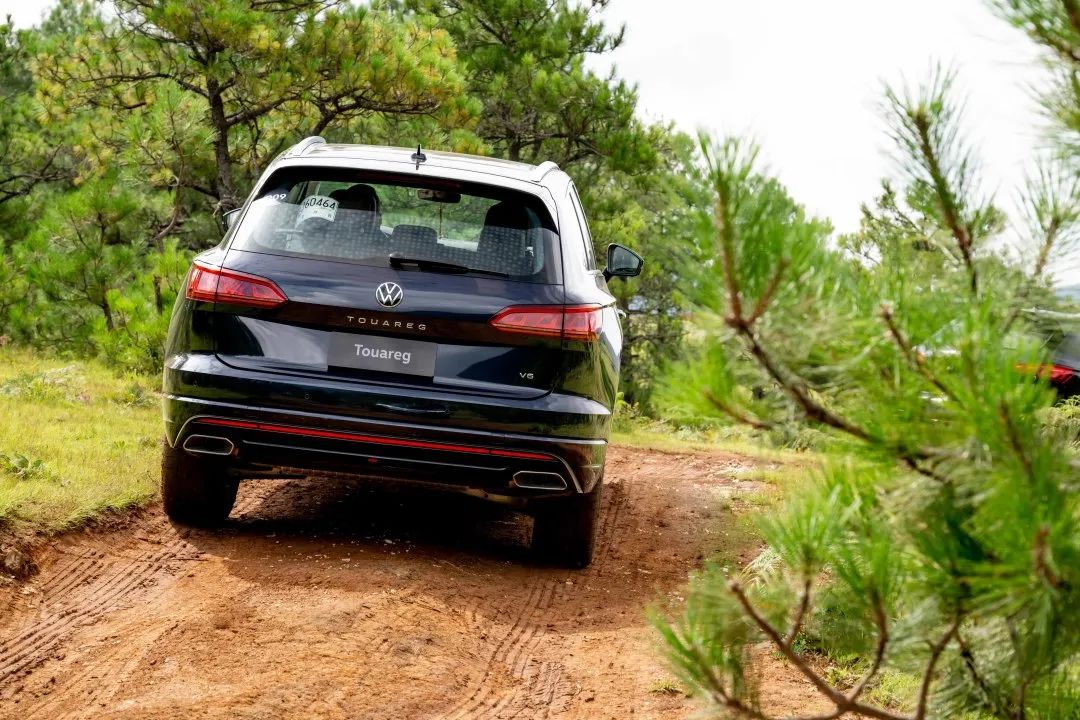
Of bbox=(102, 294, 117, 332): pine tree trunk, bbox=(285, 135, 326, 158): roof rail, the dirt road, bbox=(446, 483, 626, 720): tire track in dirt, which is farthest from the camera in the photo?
Result: bbox=(102, 294, 117, 332): pine tree trunk

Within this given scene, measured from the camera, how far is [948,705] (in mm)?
2447

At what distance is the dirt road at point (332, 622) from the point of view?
3.83 m

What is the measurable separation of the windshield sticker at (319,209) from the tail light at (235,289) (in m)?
0.41

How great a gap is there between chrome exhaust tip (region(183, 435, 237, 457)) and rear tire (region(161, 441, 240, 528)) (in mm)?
192

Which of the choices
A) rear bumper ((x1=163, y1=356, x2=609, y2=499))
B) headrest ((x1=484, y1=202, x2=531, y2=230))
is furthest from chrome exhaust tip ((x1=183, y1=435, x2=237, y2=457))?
headrest ((x1=484, y1=202, x2=531, y2=230))

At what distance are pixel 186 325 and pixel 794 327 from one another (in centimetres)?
394

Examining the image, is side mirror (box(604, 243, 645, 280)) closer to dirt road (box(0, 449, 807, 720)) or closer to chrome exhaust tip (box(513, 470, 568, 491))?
dirt road (box(0, 449, 807, 720))

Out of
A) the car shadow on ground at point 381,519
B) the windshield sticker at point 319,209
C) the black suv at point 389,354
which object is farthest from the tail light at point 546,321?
the windshield sticker at point 319,209

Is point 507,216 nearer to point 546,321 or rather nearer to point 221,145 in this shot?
point 546,321

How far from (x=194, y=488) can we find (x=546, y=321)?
1.99 meters

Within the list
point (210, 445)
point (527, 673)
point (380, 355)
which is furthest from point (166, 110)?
point (527, 673)

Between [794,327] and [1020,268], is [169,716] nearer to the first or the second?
[794,327]

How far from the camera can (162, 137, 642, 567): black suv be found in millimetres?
5141

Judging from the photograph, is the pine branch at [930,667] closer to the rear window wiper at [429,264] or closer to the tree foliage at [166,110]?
the rear window wiper at [429,264]
